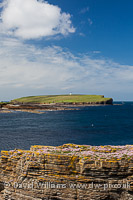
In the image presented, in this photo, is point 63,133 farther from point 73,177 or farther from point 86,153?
point 73,177

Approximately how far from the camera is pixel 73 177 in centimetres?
1571

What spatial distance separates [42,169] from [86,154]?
4.43m

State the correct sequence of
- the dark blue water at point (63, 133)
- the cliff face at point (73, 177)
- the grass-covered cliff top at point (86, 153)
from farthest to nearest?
the dark blue water at point (63, 133), the grass-covered cliff top at point (86, 153), the cliff face at point (73, 177)

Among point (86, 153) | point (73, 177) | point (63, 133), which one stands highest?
point (86, 153)

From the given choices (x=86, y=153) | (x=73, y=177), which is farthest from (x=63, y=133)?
(x=73, y=177)

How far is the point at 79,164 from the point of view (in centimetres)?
1602

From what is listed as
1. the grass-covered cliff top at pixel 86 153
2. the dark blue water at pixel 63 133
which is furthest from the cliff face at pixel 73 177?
the dark blue water at pixel 63 133

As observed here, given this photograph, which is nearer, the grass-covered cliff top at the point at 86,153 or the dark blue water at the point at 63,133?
the grass-covered cliff top at the point at 86,153

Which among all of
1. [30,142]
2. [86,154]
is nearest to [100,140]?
[30,142]

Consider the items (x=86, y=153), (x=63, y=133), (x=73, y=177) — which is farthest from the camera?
(x=63, y=133)

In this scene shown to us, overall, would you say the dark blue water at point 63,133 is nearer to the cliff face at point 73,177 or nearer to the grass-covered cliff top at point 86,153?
the grass-covered cliff top at point 86,153

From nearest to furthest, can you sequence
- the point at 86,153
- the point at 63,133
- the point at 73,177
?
1. the point at 73,177
2. the point at 86,153
3. the point at 63,133

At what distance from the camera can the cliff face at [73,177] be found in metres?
15.4

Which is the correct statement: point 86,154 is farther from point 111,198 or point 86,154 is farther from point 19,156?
point 19,156
